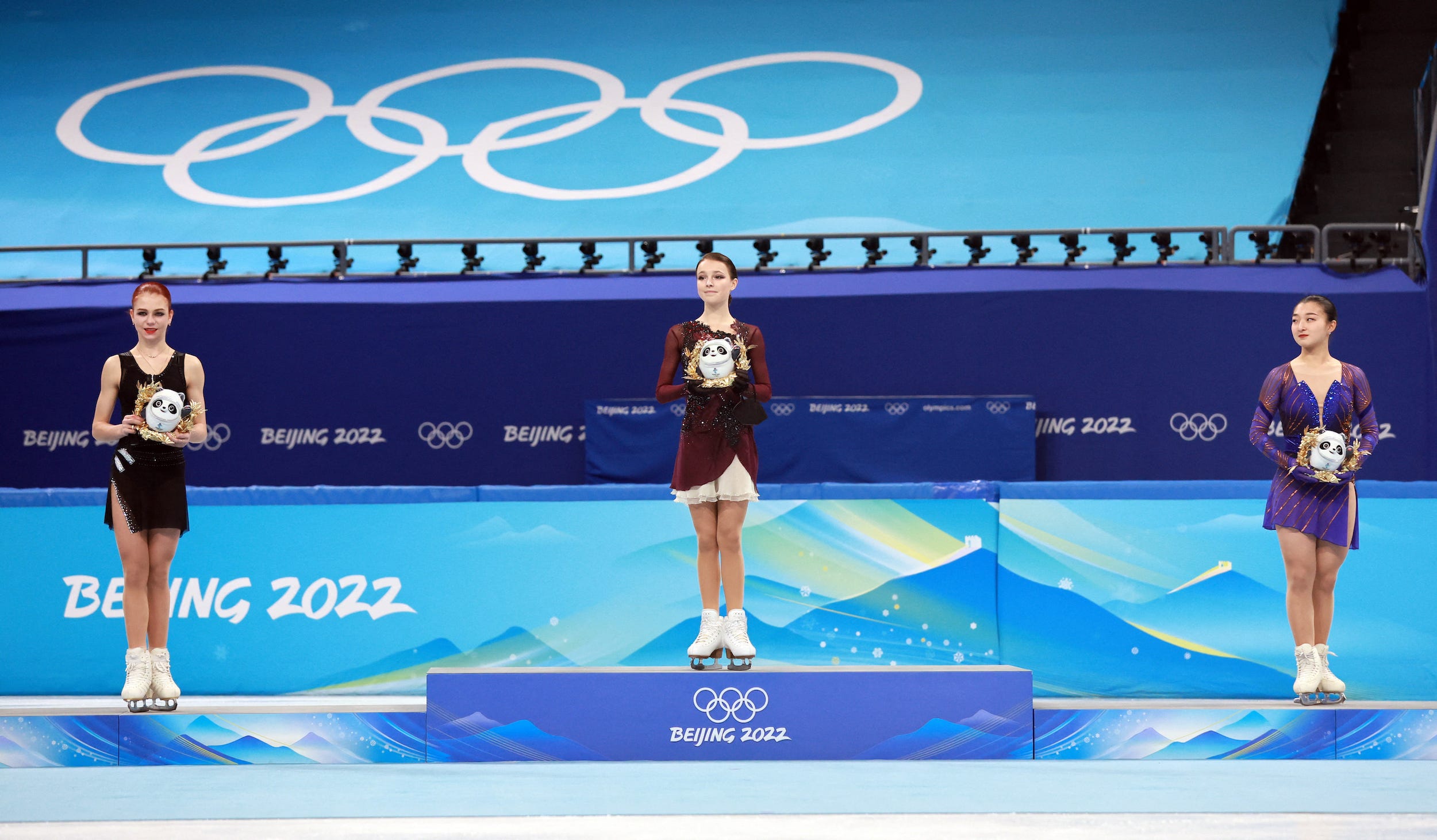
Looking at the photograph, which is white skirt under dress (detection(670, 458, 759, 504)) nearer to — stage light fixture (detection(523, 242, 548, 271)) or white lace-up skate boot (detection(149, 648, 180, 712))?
white lace-up skate boot (detection(149, 648, 180, 712))

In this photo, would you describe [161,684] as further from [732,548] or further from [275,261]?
[275,261]

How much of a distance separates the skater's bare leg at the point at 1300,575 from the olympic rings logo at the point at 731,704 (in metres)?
2.43

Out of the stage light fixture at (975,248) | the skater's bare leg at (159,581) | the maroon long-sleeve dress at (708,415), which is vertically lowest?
the skater's bare leg at (159,581)

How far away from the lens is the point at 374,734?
17.6 ft

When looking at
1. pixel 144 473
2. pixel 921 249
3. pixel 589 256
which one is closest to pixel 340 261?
pixel 589 256

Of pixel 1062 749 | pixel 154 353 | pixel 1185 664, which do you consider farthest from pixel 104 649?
pixel 1185 664

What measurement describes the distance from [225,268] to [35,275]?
175 centimetres

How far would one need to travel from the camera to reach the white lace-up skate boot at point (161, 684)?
5562 millimetres

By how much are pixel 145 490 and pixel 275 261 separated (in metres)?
6.32

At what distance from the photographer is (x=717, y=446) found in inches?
218

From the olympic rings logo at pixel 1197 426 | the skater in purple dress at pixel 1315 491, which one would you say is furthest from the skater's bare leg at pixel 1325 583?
the olympic rings logo at pixel 1197 426

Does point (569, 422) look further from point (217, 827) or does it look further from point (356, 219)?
point (217, 827)

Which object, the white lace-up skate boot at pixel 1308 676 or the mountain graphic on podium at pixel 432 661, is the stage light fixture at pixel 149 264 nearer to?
the mountain graphic on podium at pixel 432 661

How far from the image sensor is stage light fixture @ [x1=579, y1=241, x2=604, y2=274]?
11297mm
